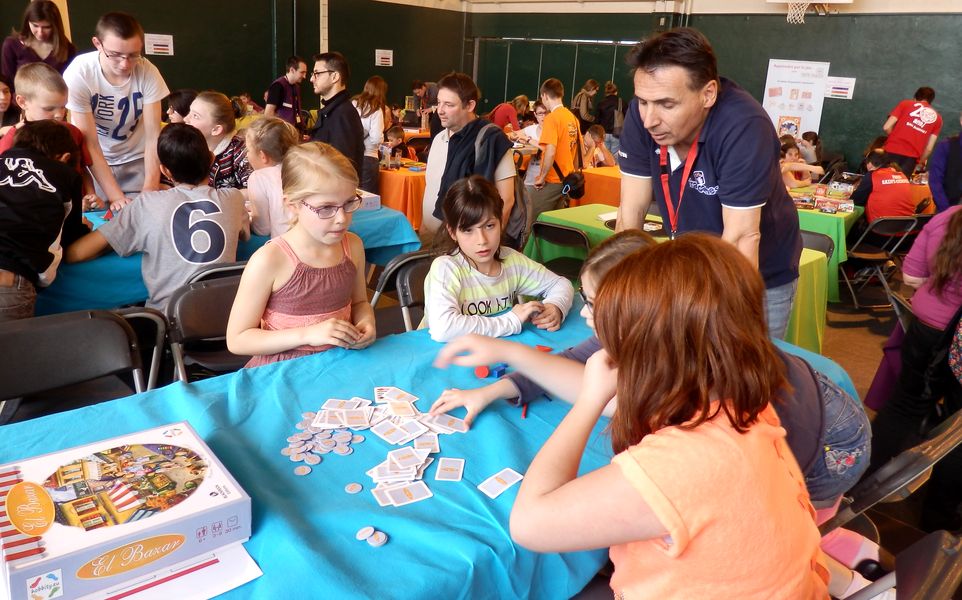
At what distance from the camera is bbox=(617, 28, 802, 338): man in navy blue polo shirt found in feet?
6.70

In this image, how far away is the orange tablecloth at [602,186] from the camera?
6945 millimetres

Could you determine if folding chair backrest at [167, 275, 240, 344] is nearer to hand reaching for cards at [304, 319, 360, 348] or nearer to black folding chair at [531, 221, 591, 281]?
hand reaching for cards at [304, 319, 360, 348]

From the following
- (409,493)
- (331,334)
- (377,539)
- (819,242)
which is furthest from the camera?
(819,242)

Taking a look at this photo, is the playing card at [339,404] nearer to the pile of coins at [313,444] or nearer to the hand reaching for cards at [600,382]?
the pile of coins at [313,444]

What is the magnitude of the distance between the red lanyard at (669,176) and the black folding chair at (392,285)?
0.90 meters

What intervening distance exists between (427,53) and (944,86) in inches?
335

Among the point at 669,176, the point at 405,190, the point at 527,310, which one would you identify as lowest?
the point at 405,190

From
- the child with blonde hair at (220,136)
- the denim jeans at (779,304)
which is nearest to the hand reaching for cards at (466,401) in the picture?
the denim jeans at (779,304)

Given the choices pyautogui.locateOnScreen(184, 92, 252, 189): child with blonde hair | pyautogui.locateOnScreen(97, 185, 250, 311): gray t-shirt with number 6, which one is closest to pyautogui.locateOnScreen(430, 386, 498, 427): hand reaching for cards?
pyautogui.locateOnScreen(97, 185, 250, 311): gray t-shirt with number 6

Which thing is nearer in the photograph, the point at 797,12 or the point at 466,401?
the point at 466,401

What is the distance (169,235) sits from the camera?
2.96 metres

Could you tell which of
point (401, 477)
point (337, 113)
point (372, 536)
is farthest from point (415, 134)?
point (372, 536)

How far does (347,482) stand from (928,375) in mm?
2542

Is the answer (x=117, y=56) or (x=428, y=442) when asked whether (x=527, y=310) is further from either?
(x=117, y=56)
